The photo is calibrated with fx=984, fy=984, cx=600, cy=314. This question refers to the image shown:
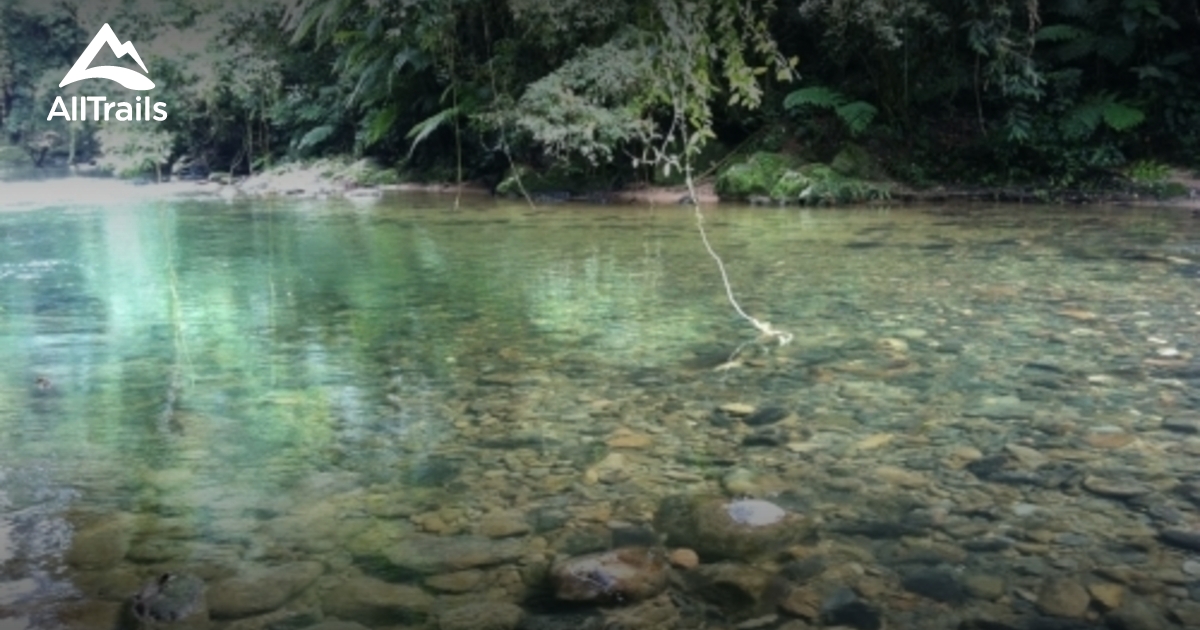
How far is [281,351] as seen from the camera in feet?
13.5

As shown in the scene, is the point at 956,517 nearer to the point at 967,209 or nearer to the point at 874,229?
the point at 874,229

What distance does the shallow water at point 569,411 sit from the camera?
83.4 inches

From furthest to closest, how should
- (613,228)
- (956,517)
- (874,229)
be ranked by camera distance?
(613,228) < (874,229) < (956,517)

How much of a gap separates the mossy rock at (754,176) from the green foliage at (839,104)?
0.75 metres

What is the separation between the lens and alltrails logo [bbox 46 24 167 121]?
2131 centimetres

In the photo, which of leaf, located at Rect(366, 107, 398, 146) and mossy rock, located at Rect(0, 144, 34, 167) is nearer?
leaf, located at Rect(366, 107, 398, 146)

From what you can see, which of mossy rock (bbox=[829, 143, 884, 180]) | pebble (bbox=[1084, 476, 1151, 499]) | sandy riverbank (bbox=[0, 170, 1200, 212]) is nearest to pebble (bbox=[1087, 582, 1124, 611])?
pebble (bbox=[1084, 476, 1151, 499])

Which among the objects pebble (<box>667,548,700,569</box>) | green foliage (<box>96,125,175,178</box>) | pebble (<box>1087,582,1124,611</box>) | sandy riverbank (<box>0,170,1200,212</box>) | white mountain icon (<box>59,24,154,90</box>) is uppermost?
white mountain icon (<box>59,24,154,90</box>)

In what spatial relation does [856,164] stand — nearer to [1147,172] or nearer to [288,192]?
[1147,172]

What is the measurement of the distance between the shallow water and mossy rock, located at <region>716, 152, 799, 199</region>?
5138 mm

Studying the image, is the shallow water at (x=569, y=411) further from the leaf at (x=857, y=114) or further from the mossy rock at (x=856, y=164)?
the leaf at (x=857, y=114)

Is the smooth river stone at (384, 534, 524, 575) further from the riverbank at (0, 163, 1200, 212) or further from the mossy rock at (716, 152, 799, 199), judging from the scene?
the mossy rock at (716, 152, 799, 199)

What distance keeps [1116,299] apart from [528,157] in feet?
33.8

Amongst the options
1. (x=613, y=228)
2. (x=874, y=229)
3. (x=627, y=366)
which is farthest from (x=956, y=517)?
(x=613, y=228)
